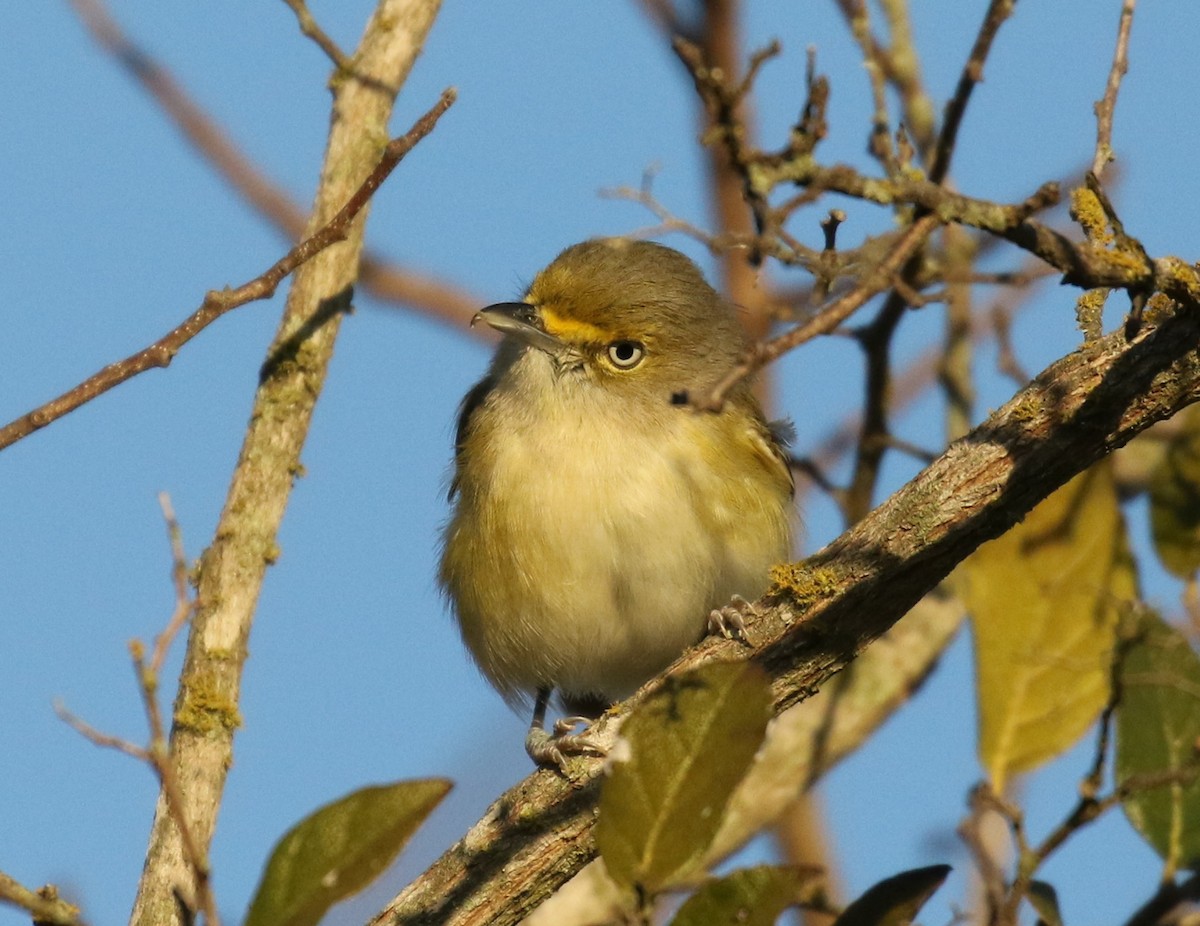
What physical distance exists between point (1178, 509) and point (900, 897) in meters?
1.70

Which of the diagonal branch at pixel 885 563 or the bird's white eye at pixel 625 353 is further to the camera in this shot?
the bird's white eye at pixel 625 353

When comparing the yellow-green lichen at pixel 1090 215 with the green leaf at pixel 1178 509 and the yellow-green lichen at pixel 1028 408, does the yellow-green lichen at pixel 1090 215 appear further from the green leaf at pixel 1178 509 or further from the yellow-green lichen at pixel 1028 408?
the green leaf at pixel 1178 509

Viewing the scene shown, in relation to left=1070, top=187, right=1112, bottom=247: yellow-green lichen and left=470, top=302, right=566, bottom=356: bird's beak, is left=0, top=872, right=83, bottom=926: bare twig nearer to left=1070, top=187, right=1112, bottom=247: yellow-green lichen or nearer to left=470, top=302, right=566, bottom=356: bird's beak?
left=1070, top=187, right=1112, bottom=247: yellow-green lichen

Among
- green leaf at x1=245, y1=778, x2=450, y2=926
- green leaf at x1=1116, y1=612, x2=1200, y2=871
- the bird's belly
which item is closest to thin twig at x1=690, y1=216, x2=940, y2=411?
green leaf at x1=245, y1=778, x2=450, y2=926

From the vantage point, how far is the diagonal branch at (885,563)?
3139 millimetres

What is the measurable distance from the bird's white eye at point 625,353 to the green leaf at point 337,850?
9.53 feet

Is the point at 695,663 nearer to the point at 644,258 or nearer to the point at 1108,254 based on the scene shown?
Result: the point at 1108,254

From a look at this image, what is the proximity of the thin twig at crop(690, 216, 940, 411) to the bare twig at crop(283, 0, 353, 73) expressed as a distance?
112 inches

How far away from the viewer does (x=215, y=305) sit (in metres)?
3.60

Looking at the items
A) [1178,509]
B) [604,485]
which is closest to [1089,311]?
[1178,509]

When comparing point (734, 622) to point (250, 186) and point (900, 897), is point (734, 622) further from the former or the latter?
point (250, 186)

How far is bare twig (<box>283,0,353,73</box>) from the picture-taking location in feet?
15.2

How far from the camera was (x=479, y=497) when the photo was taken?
5.28 metres

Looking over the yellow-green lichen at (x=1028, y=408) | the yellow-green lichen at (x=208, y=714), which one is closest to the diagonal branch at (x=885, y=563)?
the yellow-green lichen at (x=1028, y=408)
